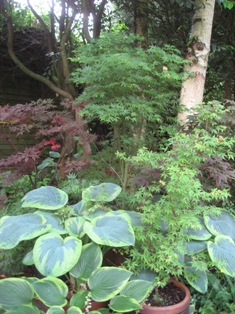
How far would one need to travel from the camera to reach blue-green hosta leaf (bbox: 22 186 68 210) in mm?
1852

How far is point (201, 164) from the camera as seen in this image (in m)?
1.90

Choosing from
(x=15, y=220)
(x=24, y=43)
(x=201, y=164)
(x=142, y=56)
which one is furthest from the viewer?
(x=24, y=43)

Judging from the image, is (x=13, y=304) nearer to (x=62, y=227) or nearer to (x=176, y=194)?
(x=62, y=227)

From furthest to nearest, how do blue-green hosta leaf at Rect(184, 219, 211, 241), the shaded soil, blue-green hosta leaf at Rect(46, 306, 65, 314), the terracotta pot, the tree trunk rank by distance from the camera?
the tree trunk
blue-green hosta leaf at Rect(184, 219, 211, 241)
the shaded soil
the terracotta pot
blue-green hosta leaf at Rect(46, 306, 65, 314)

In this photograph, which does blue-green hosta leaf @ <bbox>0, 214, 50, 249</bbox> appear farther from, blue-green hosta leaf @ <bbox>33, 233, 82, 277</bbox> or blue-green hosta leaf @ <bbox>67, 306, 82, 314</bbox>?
blue-green hosta leaf @ <bbox>67, 306, 82, 314</bbox>

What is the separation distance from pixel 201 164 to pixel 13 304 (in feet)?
4.25

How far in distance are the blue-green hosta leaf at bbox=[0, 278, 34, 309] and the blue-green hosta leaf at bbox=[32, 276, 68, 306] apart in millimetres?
77

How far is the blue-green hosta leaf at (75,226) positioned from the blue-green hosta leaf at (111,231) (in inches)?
3.3

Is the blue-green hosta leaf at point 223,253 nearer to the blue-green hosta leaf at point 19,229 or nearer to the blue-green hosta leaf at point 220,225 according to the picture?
the blue-green hosta leaf at point 220,225

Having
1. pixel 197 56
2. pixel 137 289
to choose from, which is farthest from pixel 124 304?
pixel 197 56

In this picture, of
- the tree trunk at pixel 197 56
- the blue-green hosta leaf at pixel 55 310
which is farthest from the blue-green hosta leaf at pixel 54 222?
the tree trunk at pixel 197 56

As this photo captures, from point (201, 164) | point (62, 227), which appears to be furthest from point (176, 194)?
point (62, 227)

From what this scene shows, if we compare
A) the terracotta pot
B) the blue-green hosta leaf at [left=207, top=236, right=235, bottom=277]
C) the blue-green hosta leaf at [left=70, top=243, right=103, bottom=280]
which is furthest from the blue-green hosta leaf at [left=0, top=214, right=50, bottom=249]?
the blue-green hosta leaf at [left=207, top=236, right=235, bottom=277]

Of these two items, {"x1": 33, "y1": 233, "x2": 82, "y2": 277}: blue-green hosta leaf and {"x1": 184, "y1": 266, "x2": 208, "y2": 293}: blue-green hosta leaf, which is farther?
{"x1": 184, "y1": 266, "x2": 208, "y2": 293}: blue-green hosta leaf
